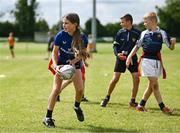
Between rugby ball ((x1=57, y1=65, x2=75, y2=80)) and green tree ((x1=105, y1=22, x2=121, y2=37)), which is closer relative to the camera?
rugby ball ((x1=57, y1=65, x2=75, y2=80))

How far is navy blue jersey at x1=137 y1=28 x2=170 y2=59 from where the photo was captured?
1070 cm

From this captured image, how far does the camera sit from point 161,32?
10727 millimetres

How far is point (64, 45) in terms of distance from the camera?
30.5 ft

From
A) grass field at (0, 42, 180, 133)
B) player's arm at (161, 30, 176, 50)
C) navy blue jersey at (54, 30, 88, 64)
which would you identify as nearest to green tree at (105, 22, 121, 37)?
grass field at (0, 42, 180, 133)

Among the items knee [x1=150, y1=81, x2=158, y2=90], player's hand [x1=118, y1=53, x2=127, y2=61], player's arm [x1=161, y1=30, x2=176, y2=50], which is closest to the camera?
player's arm [x1=161, y1=30, x2=176, y2=50]

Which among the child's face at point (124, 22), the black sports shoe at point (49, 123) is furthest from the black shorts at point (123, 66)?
the black sports shoe at point (49, 123)

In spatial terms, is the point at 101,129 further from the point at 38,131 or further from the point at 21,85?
the point at 21,85

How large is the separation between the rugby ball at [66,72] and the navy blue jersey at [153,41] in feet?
7.09

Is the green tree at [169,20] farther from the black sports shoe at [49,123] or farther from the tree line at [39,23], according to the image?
the black sports shoe at [49,123]

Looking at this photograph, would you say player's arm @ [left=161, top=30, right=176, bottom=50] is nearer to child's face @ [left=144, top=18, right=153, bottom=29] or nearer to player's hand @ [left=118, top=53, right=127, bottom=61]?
child's face @ [left=144, top=18, right=153, bottom=29]

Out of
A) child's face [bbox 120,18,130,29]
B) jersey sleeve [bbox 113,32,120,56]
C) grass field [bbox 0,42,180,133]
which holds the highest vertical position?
child's face [bbox 120,18,130,29]

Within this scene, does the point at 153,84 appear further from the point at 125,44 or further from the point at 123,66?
the point at 125,44

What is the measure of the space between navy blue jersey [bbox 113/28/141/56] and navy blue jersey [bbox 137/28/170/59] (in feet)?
3.43

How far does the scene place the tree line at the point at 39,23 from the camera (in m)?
112
